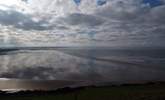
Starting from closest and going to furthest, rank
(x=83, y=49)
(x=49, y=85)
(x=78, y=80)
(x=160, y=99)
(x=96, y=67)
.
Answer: (x=160, y=99)
(x=49, y=85)
(x=78, y=80)
(x=96, y=67)
(x=83, y=49)

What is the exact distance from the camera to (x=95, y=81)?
29.0 meters

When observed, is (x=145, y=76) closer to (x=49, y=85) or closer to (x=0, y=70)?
(x=49, y=85)

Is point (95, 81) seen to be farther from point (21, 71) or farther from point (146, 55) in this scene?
point (146, 55)

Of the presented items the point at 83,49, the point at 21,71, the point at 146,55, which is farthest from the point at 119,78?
the point at 83,49

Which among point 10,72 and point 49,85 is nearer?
point 49,85

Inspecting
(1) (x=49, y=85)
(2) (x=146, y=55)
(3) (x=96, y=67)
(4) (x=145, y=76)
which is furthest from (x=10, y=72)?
(2) (x=146, y=55)

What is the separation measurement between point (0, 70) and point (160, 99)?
22.9 meters

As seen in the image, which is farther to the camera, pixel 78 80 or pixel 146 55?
pixel 146 55

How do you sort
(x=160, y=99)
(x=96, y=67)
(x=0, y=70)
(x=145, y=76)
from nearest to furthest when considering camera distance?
(x=160, y=99) < (x=145, y=76) < (x=0, y=70) < (x=96, y=67)

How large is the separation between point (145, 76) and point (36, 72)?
10.7 metres

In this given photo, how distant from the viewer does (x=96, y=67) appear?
37031 mm

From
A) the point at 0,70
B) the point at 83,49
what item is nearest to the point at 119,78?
the point at 0,70

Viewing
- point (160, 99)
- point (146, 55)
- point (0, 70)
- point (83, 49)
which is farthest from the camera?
point (83, 49)

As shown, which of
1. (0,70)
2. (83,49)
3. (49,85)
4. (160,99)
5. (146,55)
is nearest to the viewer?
(160,99)
